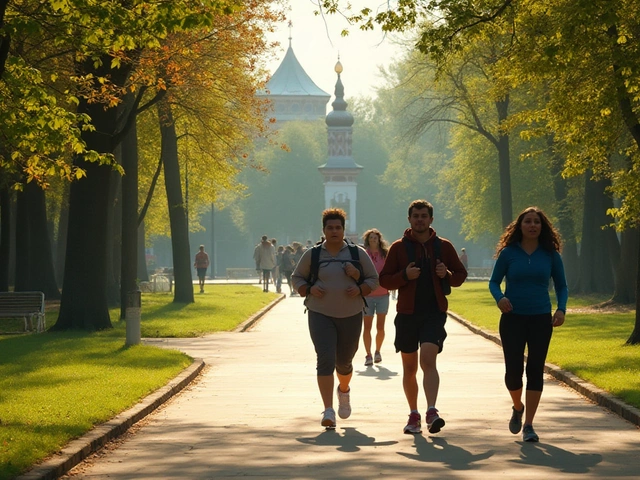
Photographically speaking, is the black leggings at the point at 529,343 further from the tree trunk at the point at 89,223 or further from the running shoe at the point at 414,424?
the tree trunk at the point at 89,223

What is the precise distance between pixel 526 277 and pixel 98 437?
3566 millimetres

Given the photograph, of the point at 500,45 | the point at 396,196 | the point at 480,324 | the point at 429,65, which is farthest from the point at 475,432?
the point at 396,196

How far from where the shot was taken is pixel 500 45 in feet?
128

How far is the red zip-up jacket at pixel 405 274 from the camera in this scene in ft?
38.2

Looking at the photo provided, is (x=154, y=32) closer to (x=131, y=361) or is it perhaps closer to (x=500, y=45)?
(x=131, y=361)

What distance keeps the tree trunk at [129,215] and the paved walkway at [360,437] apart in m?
12.6

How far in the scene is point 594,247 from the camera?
136 ft

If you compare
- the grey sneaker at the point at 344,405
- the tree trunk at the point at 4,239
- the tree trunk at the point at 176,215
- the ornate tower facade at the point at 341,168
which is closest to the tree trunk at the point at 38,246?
the tree trunk at the point at 4,239

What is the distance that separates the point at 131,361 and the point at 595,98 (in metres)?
7.73

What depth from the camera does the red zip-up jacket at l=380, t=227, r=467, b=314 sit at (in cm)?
1163

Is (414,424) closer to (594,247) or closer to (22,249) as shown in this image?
(22,249)

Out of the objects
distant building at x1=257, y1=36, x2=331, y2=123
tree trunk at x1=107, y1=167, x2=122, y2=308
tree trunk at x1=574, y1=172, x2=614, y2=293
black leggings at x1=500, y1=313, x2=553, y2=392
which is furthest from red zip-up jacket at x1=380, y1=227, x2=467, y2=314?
distant building at x1=257, y1=36, x2=331, y2=123

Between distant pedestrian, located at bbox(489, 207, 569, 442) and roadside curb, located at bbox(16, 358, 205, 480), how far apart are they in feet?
10.7

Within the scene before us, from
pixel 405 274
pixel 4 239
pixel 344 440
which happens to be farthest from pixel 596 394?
pixel 4 239
